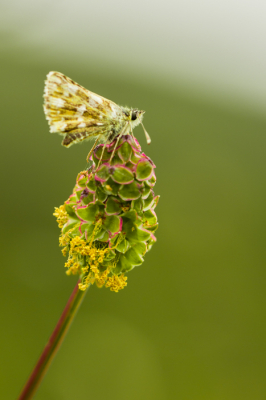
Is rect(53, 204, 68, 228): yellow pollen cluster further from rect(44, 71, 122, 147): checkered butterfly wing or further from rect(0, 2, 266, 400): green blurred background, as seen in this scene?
rect(0, 2, 266, 400): green blurred background

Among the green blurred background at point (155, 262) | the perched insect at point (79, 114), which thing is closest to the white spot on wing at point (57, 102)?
the perched insect at point (79, 114)

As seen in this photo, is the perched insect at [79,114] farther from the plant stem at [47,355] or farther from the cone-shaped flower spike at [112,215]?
the plant stem at [47,355]

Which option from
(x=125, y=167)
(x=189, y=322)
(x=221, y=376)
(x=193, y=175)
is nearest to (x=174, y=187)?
(x=193, y=175)

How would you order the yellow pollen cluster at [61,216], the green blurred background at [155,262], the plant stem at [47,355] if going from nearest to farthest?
1. the plant stem at [47,355]
2. the yellow pollen cluster at [61,216]
3. the green blurred background at [155,262]

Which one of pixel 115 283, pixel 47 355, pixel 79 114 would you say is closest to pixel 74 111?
pixel 79 114

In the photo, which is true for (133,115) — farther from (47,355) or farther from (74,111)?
(47,355)

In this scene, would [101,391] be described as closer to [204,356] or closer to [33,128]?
[204,356]

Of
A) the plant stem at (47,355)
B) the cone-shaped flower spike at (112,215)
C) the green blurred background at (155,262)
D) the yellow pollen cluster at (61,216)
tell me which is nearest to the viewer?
the plant stem at (47,355)

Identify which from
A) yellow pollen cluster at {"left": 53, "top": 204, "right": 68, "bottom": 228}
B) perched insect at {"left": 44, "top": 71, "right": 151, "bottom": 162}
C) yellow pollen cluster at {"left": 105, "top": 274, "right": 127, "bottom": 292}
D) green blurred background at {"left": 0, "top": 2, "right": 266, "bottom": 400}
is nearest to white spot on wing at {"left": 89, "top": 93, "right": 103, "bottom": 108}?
perched insect at {"left": 44, "top": 71, "right": 151, "bottom": 162}
